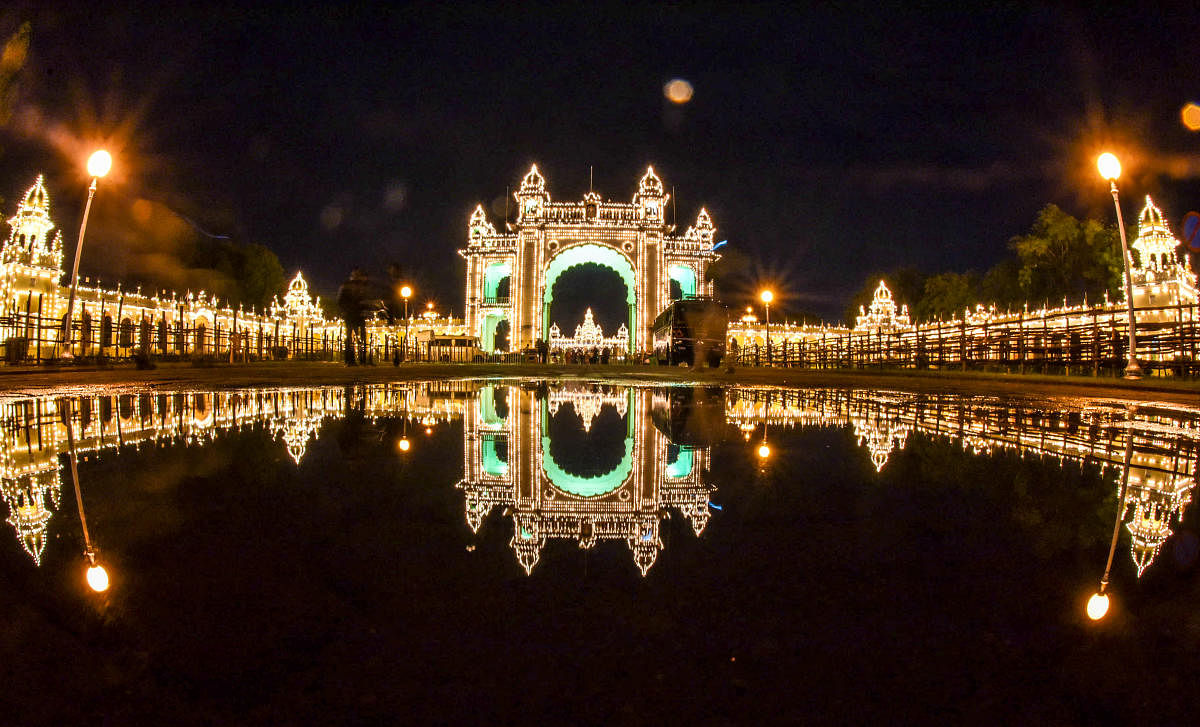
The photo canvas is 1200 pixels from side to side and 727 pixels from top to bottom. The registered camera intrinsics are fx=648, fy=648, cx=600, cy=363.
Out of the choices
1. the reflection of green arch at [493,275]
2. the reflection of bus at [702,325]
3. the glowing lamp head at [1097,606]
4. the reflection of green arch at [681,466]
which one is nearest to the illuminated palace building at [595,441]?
the reflection of green arch at [681,466]

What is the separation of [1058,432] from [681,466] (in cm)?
241

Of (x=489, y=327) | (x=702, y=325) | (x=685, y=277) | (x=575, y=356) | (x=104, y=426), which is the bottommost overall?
(x=104, y=426)

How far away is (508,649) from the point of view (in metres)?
0.82

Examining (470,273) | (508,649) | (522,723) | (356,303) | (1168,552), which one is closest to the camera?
(522,723)

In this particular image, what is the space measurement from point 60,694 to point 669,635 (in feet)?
2.26

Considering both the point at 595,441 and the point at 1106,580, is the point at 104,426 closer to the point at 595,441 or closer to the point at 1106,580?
the point at 595,441

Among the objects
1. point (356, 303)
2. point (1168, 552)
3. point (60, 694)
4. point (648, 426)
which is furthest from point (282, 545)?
point (356, 303)

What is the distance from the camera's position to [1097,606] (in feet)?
3.21

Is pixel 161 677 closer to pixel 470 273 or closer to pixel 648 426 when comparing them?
pixel 648 426

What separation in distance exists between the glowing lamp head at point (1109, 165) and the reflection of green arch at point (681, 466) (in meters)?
10.8

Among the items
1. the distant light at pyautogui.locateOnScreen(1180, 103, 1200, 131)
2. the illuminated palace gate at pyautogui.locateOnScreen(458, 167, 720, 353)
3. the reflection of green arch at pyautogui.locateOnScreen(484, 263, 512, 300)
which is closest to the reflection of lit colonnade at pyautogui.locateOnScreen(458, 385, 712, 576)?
the illuminated palace gate at pyautogui.locateOnScreen(458, 167, 720, 353)

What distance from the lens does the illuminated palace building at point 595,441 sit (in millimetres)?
1517

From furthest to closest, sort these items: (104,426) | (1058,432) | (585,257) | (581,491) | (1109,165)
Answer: (585,257), (1109,165), (1058,432), (104,426), (581,491)

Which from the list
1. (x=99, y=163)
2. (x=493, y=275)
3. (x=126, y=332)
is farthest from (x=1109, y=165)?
(x=493, y=275)
